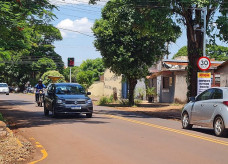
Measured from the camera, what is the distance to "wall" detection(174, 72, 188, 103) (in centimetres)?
3562

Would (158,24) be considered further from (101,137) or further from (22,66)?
(22,66)

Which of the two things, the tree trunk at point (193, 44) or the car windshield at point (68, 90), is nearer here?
the car windshield at point (68, 90)

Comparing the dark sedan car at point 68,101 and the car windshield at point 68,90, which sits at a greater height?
the car windshield at point 68,90

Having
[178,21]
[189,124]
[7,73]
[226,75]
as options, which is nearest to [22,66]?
[7,73]

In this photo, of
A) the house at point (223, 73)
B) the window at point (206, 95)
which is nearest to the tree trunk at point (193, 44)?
the window at point (206, 95)

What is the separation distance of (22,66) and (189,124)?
63.2 metres

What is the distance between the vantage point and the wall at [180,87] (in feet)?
117

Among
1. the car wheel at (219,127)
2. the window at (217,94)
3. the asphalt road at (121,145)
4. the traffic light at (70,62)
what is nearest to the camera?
the asphalt road at (121,145)

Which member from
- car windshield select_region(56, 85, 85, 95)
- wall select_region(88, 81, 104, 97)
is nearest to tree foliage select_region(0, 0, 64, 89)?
car windshield select_region(56, 85, 85, 95)

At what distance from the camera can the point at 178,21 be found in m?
20.9

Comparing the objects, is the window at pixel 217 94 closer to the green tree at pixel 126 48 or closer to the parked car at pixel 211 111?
the parked car at pixel 211 111

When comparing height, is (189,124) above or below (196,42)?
below

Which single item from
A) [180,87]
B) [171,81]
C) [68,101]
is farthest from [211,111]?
[171,81]

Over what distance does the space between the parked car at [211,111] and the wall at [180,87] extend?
69.1 ft
